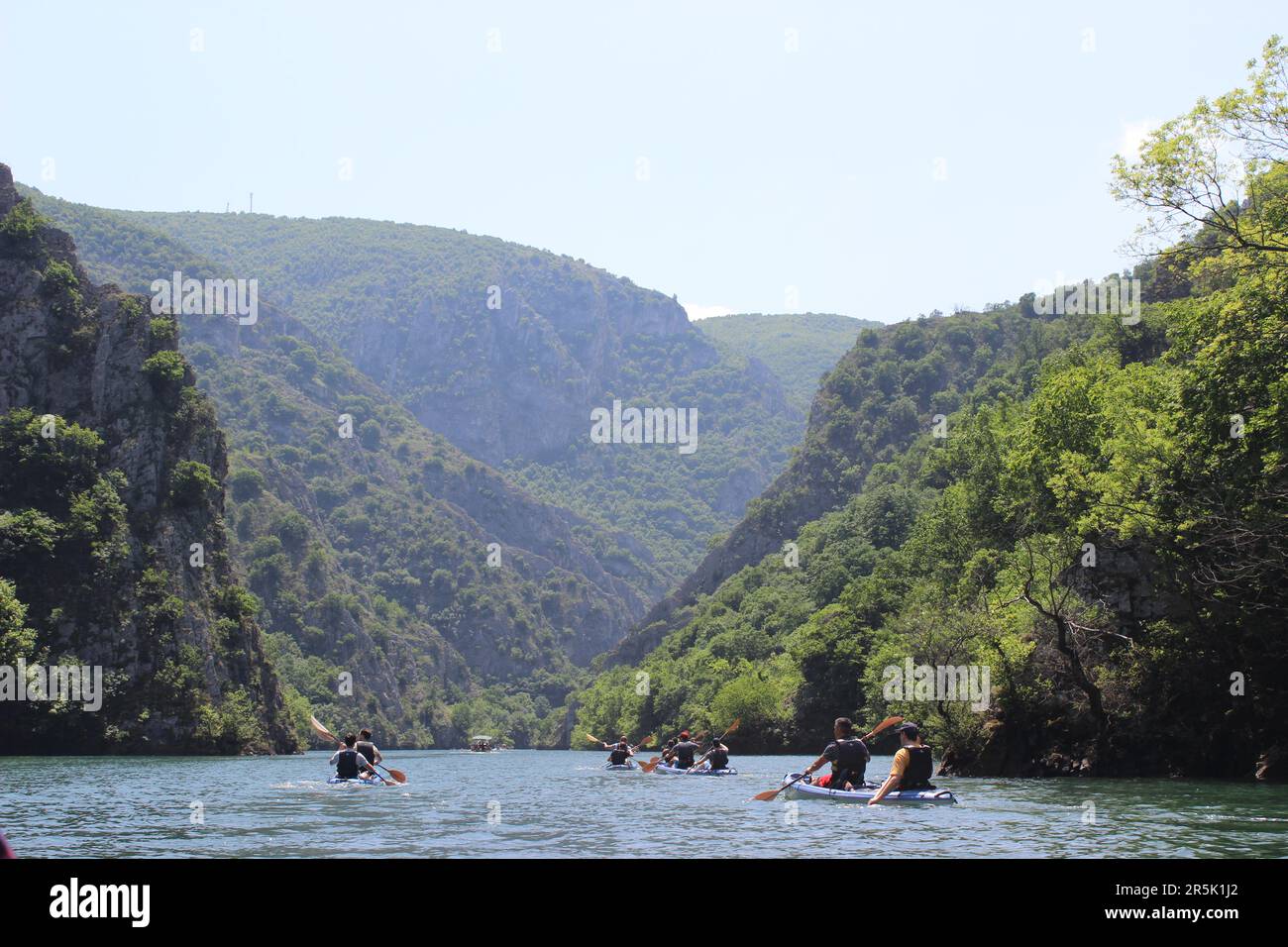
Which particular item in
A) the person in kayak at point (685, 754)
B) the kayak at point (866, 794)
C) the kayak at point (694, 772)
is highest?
the kayak at point (866, 794)

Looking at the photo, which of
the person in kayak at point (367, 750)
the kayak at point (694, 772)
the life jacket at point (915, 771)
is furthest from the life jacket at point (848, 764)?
the kayak at point (694, 772)

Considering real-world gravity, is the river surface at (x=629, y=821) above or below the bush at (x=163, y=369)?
below

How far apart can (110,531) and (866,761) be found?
7095 centimetres

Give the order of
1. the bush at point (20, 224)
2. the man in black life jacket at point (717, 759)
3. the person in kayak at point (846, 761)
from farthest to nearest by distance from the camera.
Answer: the bush at point (20, 224) → the man in black life jacket at point (717, 759) → the person in kayak at point (846, 761)

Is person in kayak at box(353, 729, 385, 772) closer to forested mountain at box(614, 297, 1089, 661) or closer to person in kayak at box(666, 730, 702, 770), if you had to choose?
person in kayak at box(666, 730, 702, 770)

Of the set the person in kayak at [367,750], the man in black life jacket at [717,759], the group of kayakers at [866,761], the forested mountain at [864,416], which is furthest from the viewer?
the forested mountain at [864,416]

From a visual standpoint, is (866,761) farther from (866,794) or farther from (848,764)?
(866,794)

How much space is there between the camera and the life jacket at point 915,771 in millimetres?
31062

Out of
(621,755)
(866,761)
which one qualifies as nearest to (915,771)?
(866,761)

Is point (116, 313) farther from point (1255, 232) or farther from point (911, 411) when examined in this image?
point (911, 411)

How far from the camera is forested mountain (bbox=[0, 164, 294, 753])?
8294 centimetres

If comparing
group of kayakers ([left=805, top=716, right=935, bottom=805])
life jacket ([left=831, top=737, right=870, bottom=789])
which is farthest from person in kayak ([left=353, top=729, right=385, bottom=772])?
life jacket ([left=831, top=737, right=870, bottom=789])

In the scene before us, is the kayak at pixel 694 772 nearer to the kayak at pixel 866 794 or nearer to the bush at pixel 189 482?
the kayak at pixel 866 794

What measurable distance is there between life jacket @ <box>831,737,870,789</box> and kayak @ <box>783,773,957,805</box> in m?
0.39
